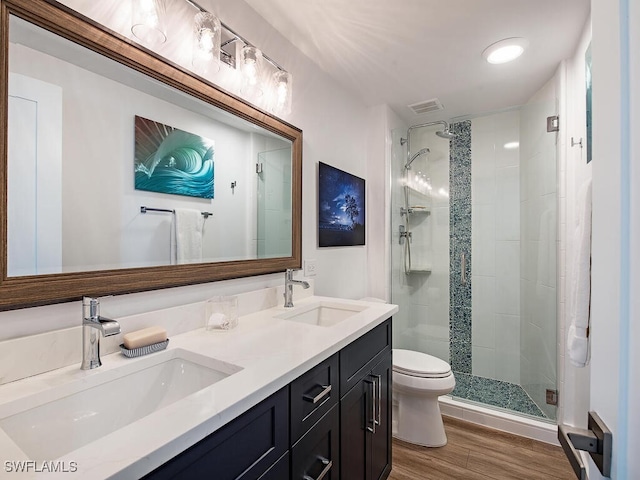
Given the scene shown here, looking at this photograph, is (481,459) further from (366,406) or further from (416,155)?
(416,155)

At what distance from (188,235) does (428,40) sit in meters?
1.69

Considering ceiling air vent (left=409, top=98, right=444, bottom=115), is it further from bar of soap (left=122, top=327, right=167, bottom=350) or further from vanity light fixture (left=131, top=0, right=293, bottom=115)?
bar of soap (left=122, top=327, right=167, bottom=350)

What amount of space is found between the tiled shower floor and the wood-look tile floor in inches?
8.9

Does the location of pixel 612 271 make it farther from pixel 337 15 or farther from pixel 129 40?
pixel 337 15

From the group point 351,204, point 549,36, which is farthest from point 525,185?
point 351,204

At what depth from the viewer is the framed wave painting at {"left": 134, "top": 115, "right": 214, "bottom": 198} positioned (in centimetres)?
111

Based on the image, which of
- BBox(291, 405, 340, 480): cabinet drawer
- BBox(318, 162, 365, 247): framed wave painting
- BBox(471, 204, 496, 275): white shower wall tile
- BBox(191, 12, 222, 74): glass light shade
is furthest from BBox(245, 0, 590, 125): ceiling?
BBox(291, 405, 340, 480): cabinet drawer

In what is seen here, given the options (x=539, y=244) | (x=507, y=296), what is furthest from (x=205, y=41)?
(x=507, y=296)

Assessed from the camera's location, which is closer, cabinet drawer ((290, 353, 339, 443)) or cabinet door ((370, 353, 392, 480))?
cabinet drawer ((290, 353, 339, 443))

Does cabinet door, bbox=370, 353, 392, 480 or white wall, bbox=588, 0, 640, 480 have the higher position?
white wall, bbox=588, 0, 640, 480

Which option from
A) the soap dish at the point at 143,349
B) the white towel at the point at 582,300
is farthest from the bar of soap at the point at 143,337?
the white towel at the point at 582,300

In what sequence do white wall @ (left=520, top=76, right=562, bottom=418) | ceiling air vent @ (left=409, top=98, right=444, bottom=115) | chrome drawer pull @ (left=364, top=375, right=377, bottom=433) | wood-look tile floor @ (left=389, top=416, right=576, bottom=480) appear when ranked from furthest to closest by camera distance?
1. ceiling air vent @ (left=409, top=98, right=444, bottom=115)
2. white wall @ (left=520, top=76, right=562, bottom=418)
3. wood-look tile floor @ (left=389, top=416, right=576, bottom=480)
4. chrome drawer pull @ (left=364, top=375, right=377, bottom=433)

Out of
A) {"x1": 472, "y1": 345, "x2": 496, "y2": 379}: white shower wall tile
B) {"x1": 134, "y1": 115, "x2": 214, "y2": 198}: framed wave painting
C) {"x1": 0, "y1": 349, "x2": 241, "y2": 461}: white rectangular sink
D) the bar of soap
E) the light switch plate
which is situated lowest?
{"x1": 472, "y1": 345, "x2": 496, "y2": 379}: white shower wall tile

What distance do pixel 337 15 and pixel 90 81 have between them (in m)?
1.22
